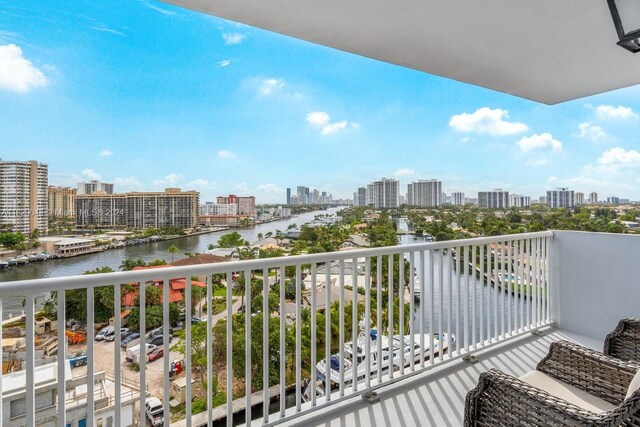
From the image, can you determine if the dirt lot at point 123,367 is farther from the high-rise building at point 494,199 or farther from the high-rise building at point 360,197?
the high-rise building at point 494,199

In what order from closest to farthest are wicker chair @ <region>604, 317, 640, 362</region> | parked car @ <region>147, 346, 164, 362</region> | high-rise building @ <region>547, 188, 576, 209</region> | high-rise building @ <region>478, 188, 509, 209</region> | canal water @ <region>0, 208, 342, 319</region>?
canal water @ <region>0, 208, 342, 319</region>, parked car @ <region>147, 346, 164, 362</region>, wicker chair @ <region>604, 317, 640, 362</region>, high-rise building @ <region>478, 188, 509, 209</region>, high-rise building @ <region>547, 188, 576, 209</region>

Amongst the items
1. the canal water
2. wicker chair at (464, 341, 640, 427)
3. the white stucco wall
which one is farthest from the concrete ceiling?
wicker chair at (464, 341, 640, 427)

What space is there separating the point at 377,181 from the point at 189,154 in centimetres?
200

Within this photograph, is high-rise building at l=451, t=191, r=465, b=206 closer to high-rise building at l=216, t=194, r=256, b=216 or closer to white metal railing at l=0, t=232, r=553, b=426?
white metal railing at l=0, t=232, r=553, b=426

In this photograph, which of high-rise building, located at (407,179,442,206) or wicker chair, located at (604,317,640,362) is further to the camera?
high-rise building, located at (407,179,442,206)

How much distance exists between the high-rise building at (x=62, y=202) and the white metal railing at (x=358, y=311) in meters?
0.77

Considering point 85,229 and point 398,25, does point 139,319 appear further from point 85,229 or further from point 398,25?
point 398,25

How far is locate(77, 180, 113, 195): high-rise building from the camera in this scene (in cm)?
215

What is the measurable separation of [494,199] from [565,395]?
2940 millimetres

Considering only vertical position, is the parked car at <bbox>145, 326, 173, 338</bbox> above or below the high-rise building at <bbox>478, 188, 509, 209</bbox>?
below

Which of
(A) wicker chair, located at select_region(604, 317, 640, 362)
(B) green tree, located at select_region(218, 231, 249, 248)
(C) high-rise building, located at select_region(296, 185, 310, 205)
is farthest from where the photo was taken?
(C) high-rise building, located at select_region(296, 185, 310, 205)

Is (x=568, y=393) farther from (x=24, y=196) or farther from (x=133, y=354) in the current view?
(x=24, y=196)

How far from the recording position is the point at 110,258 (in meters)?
1.87

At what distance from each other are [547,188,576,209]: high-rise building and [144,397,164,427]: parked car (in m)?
4.50
